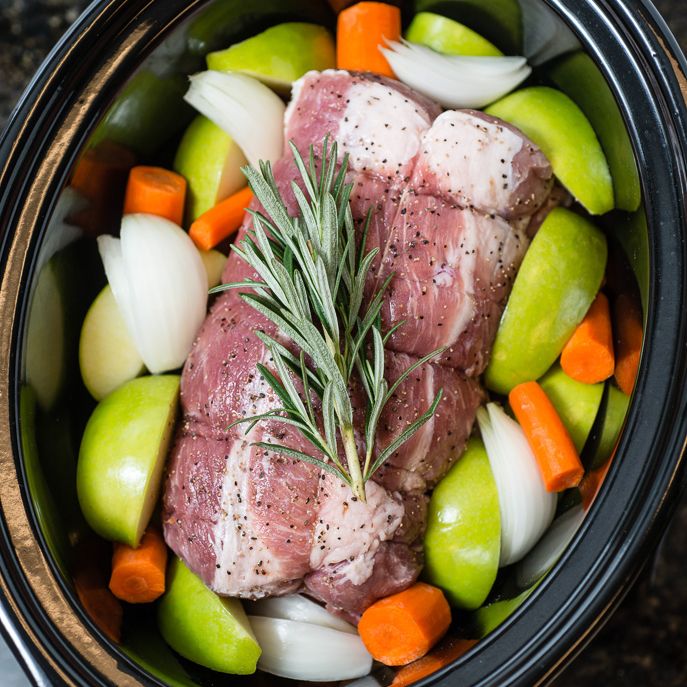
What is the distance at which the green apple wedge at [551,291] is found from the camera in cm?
199

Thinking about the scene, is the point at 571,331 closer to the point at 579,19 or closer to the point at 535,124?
the point at 535,124

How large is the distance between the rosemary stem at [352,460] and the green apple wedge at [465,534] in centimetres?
31

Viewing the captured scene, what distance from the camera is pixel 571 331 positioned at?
2.02 meters

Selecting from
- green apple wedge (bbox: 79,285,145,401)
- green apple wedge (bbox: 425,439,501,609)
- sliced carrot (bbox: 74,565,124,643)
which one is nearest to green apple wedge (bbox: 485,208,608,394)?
green apple wedge (bbox: 425,439,501,609)

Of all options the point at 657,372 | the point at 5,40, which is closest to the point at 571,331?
the point at 657,372

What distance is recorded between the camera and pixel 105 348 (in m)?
2.16

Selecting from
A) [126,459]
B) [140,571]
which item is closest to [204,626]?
[140,571]

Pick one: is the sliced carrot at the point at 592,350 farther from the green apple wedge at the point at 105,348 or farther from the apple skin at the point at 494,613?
the green apple wedge at the point at 105,348

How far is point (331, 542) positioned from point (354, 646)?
13.4 inches

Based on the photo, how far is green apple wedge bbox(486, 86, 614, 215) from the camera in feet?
6.63

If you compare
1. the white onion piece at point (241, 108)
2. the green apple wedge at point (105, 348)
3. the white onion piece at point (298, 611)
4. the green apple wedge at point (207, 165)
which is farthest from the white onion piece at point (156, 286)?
the white onion piece at point (298, 611)

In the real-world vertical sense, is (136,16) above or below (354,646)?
above

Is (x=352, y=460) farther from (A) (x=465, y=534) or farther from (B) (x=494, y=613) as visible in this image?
(B) (x=494, y=613)

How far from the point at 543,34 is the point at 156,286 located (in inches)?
48.0
